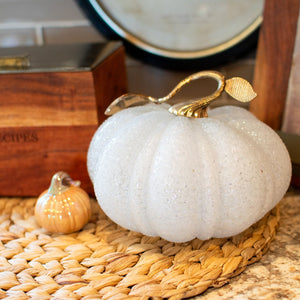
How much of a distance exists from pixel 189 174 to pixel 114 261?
17 cm

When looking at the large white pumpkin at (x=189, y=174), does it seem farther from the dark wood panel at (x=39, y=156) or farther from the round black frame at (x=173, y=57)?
the round black frame at (x=173, y=57)

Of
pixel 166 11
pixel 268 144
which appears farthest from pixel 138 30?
pixel 268 144

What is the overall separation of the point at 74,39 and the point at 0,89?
14.1 inches

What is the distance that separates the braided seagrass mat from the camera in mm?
445

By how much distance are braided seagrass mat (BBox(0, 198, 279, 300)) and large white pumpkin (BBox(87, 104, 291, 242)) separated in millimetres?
34

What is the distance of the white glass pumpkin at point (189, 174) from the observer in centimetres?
44

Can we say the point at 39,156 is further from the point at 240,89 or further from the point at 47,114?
the point at 240,89

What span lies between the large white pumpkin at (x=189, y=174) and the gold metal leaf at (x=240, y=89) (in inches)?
1.3

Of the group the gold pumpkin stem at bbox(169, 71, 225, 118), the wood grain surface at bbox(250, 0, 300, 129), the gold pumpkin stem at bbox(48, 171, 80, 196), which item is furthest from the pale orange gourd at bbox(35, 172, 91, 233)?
the wood grain surface at bbox(250, 0, 300, 129)

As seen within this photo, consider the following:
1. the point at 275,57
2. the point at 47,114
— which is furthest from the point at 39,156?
the point at 275,57

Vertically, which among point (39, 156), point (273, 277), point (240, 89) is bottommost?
point (273, 277)

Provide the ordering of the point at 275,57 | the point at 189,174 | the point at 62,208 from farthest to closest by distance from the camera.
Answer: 1. the point at 275,57
2. the point at 62,208
3. the point at 189,174

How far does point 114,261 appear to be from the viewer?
496 millimetres

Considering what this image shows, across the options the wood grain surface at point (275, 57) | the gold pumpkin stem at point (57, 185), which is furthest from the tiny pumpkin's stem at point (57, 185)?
the wood grain surface at point (275, 57)
